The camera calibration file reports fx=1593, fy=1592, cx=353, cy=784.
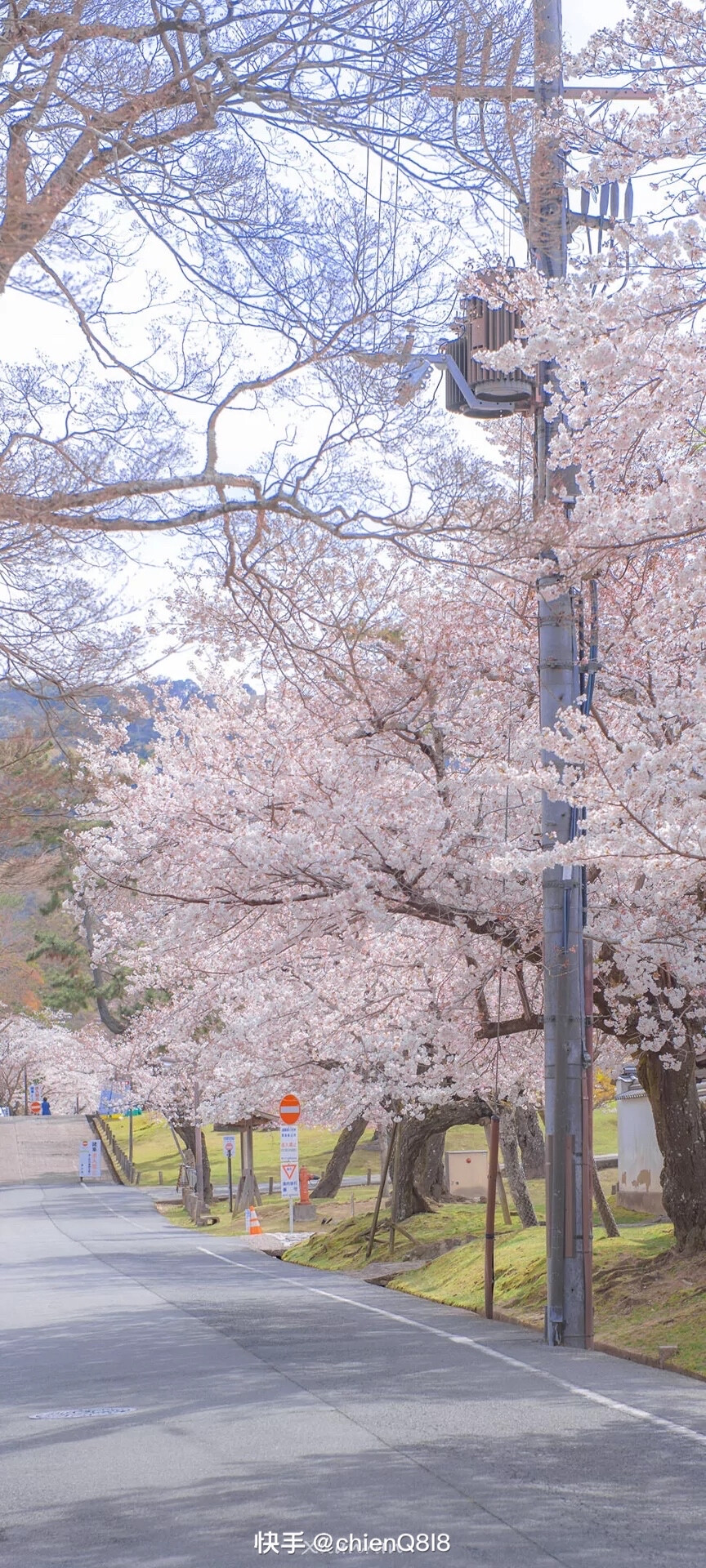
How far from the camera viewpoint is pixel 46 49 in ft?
28.5

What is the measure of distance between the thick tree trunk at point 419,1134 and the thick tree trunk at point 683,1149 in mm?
8146

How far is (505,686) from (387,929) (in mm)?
3122

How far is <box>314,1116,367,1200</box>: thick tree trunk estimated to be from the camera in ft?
136

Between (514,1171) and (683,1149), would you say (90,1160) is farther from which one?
(683,1149)

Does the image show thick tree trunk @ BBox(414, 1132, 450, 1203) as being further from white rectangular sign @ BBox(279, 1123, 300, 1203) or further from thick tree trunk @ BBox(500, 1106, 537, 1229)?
white rectangular sign @ BBox(279, 1123, 300, 1203)

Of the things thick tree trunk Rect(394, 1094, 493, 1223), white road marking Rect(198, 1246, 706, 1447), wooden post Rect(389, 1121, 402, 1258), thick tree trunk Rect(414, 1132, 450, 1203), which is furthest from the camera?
thick tree trunk Rect(414, 1132, 450, 1203)

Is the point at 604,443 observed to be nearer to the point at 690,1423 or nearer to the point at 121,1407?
the point at 690,1423

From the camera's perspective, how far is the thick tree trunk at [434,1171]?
32125mm

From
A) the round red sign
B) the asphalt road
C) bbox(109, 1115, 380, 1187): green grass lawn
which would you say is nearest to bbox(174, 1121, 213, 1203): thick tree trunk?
bbox(109, 1115, 380, 1187): green grass lawn

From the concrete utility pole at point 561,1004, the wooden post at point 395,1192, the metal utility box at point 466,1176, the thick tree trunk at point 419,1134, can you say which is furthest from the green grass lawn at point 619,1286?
the metal utility box at point 466,1176

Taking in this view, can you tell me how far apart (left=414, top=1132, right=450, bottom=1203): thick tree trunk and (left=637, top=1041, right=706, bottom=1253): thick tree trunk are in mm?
13571

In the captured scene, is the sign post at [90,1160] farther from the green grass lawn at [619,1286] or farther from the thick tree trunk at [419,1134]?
the green grass lawn at [619,1286]

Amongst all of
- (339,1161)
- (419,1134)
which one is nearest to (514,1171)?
(419,1134)

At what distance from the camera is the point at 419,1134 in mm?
28344
